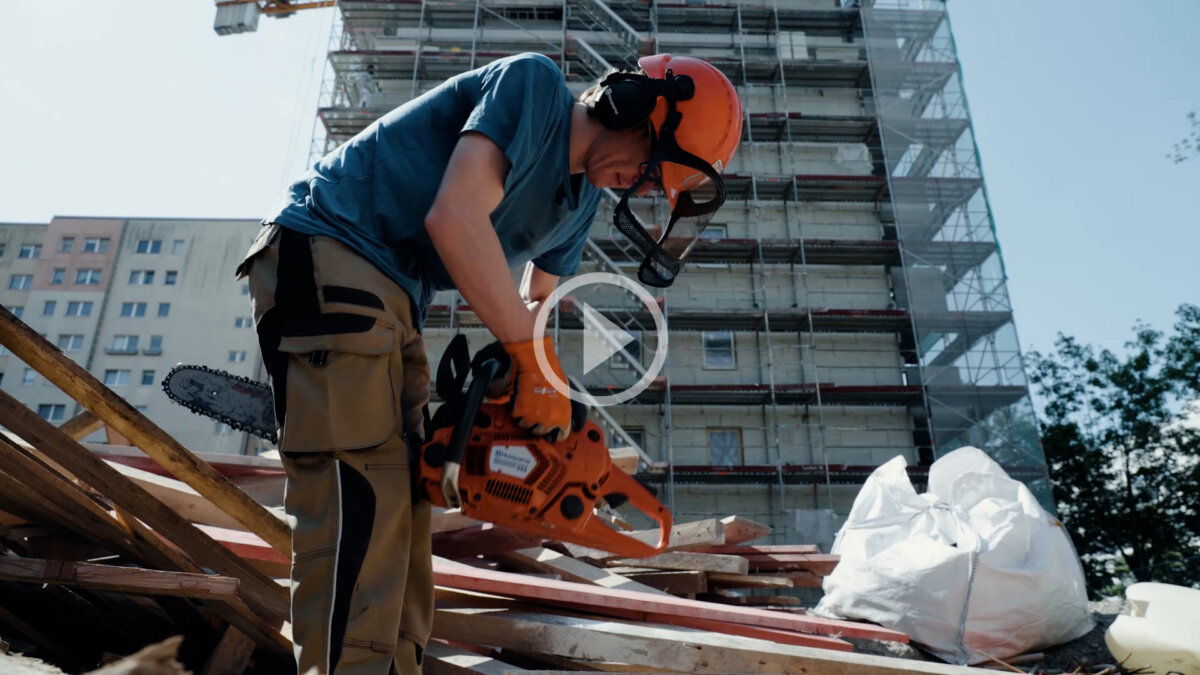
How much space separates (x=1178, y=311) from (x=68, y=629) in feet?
106

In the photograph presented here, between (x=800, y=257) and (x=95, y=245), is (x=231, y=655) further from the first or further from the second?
(x=95, y=245)

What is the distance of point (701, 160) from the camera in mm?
1949

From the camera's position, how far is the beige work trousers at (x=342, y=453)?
1.45 m

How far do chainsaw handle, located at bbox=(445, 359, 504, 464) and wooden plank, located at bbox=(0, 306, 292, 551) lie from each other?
0.75 metres

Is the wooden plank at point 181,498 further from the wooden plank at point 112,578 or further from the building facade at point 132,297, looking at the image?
the building facade at point 132,297

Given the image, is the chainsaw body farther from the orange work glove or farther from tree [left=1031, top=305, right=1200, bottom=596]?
tree [left=1031, top=305, right=1200, bottom=596]

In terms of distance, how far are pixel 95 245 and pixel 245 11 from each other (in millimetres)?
13730

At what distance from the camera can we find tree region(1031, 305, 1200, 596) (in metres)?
22.8

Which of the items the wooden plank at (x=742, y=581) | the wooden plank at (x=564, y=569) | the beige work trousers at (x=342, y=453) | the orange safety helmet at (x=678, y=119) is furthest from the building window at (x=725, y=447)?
the beige work trousers at (x=342, y=453)

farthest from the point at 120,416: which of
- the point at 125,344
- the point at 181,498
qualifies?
the point at 125,344

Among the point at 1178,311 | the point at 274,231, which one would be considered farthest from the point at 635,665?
the point at 1178,311

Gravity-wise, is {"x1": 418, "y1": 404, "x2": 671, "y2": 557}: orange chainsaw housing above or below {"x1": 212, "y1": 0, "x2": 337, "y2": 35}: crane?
below

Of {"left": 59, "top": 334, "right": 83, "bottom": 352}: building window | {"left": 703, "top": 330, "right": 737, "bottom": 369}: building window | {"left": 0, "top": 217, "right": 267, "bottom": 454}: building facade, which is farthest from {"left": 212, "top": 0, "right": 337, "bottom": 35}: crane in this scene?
{"left": 703, "top": 330, "right": 737, "bottom": 369}: building window

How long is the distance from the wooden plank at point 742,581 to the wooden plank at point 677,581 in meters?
0.25
